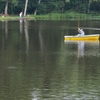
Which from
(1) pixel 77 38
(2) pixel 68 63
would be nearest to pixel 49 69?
(2) pixel 68 63

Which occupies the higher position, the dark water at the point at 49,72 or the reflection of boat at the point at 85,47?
the dark water at the point at 49,72

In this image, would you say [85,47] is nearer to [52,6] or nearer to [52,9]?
[52,6]

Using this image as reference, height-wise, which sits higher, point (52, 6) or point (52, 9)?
point (52, 6)

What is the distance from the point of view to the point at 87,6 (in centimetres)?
11769

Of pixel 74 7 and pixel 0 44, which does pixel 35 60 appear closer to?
pixel 0 44

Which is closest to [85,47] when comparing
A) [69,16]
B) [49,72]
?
[49,72]

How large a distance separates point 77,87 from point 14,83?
3.18m

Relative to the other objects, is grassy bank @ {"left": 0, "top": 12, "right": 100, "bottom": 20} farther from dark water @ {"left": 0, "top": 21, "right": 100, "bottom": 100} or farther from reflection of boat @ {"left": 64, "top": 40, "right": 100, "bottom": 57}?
dark water @ {"left": 0, "top": 21, "right": 100, "bottom": 100}

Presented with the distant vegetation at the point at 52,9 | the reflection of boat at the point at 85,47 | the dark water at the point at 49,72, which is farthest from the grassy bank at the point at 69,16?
the dark water at the point at 49,72

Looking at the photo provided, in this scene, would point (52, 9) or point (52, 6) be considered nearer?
point (52, 6)

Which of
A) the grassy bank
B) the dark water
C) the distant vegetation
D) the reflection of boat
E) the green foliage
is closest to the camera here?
the dark water

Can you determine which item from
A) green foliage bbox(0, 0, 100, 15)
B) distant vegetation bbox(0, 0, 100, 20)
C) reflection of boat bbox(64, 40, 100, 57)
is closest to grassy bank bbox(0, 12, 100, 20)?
distant vegetation bbox(0, 0, 100, 20)

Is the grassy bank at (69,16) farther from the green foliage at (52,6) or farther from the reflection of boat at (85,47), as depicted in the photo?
the reflection of boat at (85,47)

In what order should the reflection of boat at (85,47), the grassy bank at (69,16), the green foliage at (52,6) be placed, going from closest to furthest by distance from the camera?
the reflection of boat at (85,47) < the grassy bank at (69,16) < the green foliage at (52,6)
